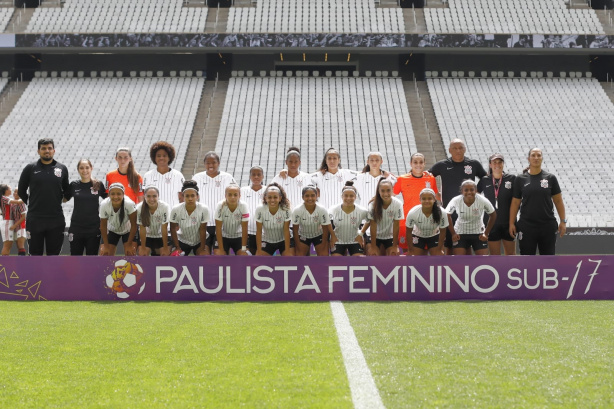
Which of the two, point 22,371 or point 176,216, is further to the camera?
point 176,216

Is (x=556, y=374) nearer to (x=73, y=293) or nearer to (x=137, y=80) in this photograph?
(x=73, y=293)

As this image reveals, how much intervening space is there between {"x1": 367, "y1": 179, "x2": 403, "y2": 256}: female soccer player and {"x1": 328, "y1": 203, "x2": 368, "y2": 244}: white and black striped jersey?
15cm

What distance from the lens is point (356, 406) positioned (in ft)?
11.1

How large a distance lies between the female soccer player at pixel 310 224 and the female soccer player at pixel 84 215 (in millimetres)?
2433

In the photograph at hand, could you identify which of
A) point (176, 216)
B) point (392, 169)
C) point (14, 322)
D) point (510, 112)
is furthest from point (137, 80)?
point (14, 322)

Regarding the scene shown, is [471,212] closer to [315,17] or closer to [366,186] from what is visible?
[366,186]

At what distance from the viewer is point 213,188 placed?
9.23m

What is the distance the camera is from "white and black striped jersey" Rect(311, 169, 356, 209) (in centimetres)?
957

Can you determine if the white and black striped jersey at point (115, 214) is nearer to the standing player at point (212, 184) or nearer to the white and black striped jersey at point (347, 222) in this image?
A: the standing player at point (212, 184)

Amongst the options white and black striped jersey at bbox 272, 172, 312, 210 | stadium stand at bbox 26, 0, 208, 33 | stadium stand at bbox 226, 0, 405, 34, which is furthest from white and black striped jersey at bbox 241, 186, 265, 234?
stadium stand at bbox 26, 0, 208, 33

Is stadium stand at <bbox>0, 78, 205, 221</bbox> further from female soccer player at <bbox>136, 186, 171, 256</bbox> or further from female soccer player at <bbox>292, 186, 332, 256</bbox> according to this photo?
female soccer player at <bbox>292, 186, 332, 256</bbox>

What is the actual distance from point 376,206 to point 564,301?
2.40 m

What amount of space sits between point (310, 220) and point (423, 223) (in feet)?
4.64

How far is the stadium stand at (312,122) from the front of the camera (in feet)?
72.5
